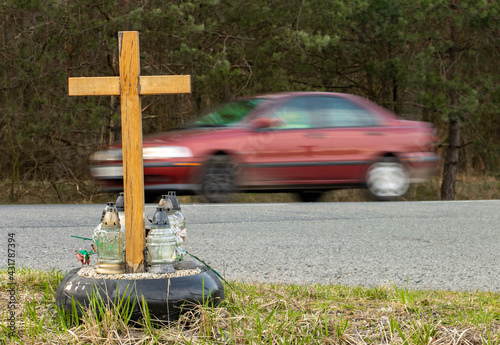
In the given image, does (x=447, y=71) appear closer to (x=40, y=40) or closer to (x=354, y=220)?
(x=40, y=40)

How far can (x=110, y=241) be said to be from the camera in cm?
301

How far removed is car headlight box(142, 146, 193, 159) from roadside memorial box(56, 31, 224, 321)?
546cm

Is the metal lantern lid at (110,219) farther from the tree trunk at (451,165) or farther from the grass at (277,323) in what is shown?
the tree trunk at (451,165)

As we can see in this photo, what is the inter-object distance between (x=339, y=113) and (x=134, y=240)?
7013 mm

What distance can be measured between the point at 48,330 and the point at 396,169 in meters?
7.57

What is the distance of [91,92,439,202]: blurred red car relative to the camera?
864 centimetres

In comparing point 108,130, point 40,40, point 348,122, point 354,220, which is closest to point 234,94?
point 108,130

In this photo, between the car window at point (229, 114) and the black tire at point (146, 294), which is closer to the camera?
the black tire at point (146, 294)

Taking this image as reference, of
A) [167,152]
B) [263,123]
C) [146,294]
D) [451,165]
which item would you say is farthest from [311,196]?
[451,165]

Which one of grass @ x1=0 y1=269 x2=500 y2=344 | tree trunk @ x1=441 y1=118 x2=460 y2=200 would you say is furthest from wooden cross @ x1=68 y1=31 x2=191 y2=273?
tree trunk @ x1=441 y1=118 x2=460 y2=200

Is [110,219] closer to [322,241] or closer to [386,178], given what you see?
[322,241]

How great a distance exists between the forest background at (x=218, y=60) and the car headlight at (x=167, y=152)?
280 inches

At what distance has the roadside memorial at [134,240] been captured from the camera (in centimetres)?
286

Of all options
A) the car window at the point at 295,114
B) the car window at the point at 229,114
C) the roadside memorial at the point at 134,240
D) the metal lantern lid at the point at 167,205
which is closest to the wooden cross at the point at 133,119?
the roadside memorial at the point at 134,240
